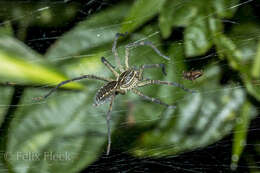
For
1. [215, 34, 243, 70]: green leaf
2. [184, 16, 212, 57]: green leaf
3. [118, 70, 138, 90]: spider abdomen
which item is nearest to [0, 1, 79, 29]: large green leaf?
[118, 70, 138, 90]: spider abdomen

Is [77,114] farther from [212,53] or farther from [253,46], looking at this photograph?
[253,46]

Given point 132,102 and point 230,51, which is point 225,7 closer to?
point 230,51

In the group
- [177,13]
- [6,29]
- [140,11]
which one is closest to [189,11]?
[177,13]

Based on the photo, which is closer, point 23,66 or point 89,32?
point 23,66

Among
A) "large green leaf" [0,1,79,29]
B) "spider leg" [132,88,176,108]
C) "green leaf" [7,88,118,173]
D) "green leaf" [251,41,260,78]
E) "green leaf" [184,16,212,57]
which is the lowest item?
"green leaf" [7,88,118,173]

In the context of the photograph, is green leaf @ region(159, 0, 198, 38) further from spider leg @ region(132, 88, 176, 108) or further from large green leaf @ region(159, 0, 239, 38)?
spider leg @ region(132, 88, 176, 108)

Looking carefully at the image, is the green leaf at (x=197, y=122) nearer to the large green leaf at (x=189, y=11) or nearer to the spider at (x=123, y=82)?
the spider at (x=123, y=82)
